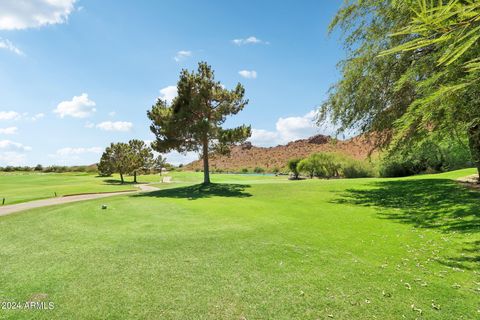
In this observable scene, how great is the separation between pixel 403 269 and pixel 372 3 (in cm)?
1083

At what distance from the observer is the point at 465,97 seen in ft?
14.1

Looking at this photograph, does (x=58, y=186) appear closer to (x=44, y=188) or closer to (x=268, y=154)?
(x=44, y=188)

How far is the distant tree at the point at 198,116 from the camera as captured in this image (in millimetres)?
21734

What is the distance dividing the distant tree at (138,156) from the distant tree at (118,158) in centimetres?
48

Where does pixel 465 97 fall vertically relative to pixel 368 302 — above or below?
above

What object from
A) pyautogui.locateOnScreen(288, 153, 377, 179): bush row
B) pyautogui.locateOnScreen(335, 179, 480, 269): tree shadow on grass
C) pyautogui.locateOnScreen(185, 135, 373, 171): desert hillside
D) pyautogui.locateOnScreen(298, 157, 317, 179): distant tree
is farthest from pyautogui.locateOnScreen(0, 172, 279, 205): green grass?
pyautogui.locateOnScreen(185, 135, 373, 171): desert hillside

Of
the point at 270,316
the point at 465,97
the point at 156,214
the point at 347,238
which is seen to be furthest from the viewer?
the point at 156,214

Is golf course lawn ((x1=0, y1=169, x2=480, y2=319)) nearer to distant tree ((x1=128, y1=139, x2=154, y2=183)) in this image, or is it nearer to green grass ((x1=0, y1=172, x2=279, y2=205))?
green grass ((x1=0, y1=172, x2=279, y2=205))

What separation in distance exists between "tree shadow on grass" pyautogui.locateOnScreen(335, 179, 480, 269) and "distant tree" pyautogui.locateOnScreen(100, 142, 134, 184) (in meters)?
32.2

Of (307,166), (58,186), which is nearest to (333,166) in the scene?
(307,166)

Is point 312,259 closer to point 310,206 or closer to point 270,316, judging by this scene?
point 270,316

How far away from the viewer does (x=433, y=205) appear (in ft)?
34.1

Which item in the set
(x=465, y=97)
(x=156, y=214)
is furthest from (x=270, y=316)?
(x=156, y=214)

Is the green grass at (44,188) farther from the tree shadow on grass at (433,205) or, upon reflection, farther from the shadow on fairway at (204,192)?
the tree shadow on grass at (433,205)
